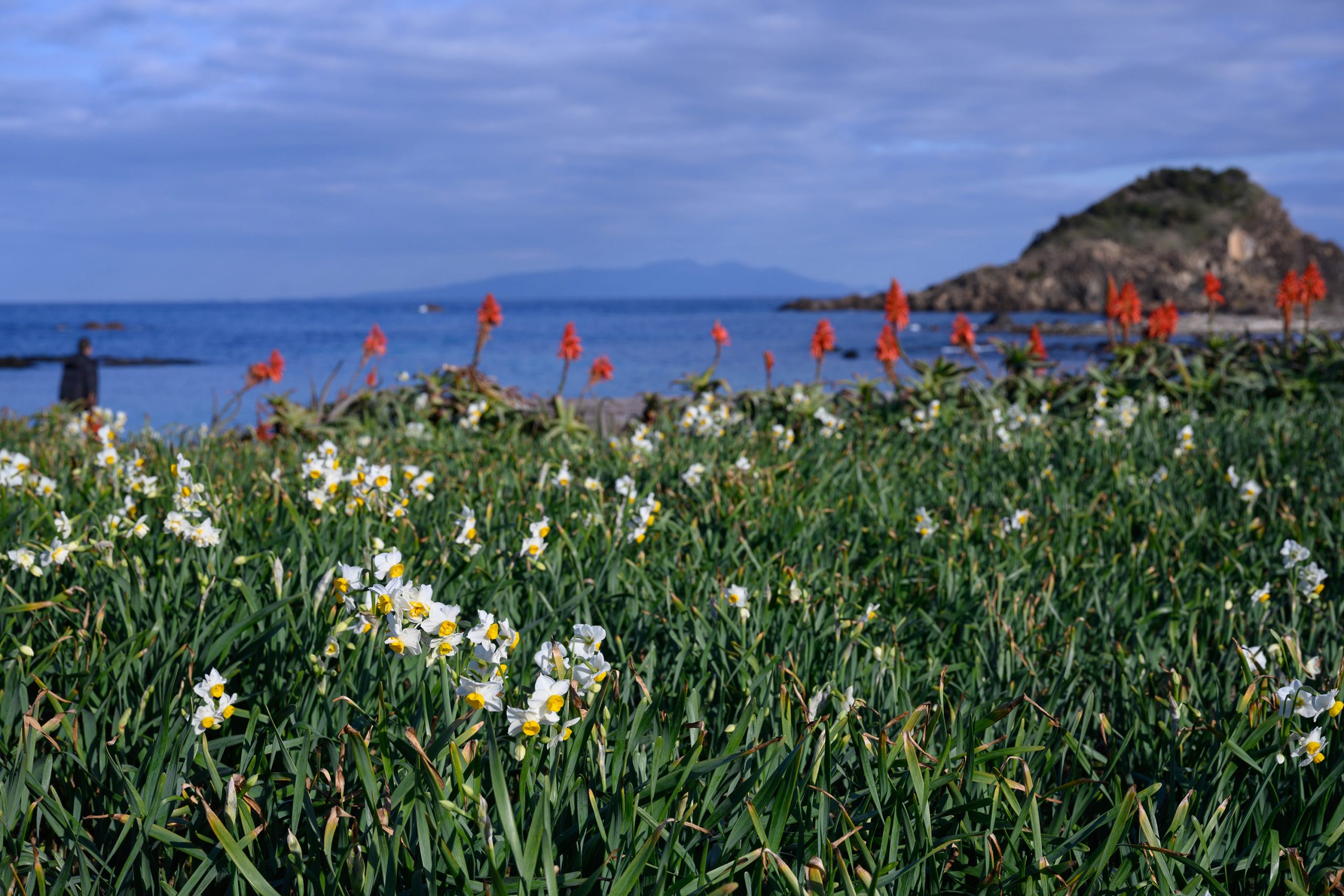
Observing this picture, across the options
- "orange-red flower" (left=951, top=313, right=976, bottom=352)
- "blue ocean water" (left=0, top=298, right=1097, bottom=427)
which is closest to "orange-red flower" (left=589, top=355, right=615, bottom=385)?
"blue ocean water" (left=0, top=298, right=1097, bottom=427)

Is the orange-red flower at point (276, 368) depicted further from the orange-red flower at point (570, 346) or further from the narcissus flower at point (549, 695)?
the narcissus flower at point (549, 695)

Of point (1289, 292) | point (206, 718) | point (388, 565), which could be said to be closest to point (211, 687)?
point (206, 718)

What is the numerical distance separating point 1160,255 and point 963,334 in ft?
311

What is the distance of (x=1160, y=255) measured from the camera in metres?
89.6

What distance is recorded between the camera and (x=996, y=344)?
786 cm

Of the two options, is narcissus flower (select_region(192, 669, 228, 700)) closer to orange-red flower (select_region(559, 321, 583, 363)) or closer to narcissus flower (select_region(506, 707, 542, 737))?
narcissus flower (select_region(506, 707, 542, 737))

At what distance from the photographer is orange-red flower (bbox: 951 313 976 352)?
7047 mm

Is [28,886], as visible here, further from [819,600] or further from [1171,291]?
[1171,291]

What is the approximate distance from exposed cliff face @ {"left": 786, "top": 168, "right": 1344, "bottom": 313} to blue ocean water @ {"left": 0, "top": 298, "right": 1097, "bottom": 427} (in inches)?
262

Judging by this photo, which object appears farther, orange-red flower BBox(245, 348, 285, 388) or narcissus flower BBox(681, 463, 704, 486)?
orange-red flower BBox(245, 348, 285, 388)

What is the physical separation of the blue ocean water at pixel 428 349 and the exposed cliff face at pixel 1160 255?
6651mm

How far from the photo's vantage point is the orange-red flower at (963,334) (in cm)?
705

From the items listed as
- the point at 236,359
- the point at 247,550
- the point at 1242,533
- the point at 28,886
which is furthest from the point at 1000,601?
the point at 236,359

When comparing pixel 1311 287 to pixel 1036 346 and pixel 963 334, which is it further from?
pixel 963 334
